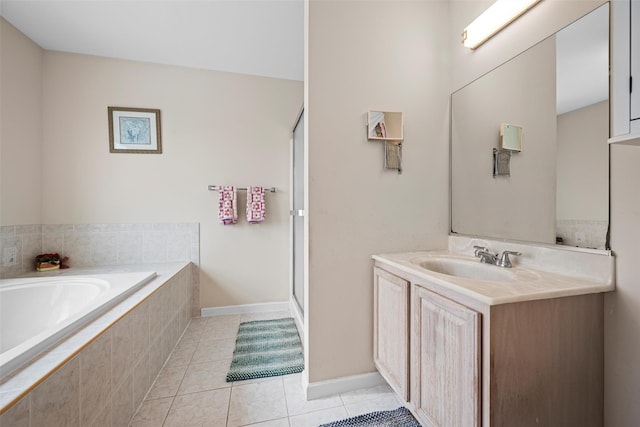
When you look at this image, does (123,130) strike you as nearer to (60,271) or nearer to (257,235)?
(60,271)

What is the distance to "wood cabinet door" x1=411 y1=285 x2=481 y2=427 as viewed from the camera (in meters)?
0.80

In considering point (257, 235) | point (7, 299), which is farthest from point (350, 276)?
point (7, 299)

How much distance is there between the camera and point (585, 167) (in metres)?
0.95

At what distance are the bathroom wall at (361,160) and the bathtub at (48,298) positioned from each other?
121 cm

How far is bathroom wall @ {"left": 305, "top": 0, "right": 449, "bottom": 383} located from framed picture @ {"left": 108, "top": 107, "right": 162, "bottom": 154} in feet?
5.91

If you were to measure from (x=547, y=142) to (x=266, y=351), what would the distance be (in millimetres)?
2090

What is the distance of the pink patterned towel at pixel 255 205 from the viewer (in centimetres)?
240

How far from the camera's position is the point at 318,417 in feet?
4.04

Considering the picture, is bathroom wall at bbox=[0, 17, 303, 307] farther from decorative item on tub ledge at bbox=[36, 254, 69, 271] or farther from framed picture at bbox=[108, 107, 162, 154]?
decorative item on tub ledge at bbox=[36, 254, 69, 271]

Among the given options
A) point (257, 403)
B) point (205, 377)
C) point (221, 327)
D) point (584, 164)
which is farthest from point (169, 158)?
point (584, 164)

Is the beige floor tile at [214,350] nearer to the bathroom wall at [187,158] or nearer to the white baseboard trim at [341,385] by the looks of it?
the bathroom wall at [187,158]

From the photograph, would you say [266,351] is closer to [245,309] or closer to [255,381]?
[255,381]

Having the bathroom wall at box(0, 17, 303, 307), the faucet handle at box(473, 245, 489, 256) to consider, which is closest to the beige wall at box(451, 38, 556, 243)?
the faucet handle at box(473, 245, 489, 256)

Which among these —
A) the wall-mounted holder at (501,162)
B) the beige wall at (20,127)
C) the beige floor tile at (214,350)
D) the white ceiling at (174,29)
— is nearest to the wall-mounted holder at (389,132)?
the wall-mounted holder at (501,162)
